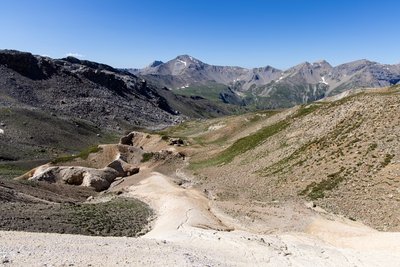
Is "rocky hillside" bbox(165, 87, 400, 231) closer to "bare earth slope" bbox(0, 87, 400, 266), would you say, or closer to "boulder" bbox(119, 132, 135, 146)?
"bare earth slope" bbox(0, 87, 400, 266)

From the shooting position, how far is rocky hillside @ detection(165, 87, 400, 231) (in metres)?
44.1

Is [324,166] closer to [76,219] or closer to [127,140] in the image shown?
[76,219]

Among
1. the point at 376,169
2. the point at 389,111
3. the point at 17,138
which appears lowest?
the point at 17,138

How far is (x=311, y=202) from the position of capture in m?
46.8

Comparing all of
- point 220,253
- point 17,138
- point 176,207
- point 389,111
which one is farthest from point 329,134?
point 17,138

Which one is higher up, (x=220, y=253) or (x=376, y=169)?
(x=376, y=169)

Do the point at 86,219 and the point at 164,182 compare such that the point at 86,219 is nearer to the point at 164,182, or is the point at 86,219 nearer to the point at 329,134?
the point at 164,182

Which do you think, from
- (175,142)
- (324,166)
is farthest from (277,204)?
(175,142)

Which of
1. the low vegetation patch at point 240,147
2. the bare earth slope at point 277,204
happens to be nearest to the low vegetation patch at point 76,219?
the bare earth slope at point 277,204

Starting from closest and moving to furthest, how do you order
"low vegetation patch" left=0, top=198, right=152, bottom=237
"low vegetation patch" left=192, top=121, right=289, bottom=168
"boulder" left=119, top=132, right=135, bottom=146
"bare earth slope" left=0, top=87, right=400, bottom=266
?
"bare earth slope" left=0, top=87, right=400, bottom=266
"low vegetation patch" left=0, top=198, right=152, bottom=237
"low vegetation patch" left=192, top=121, right=289, bottom=168
"boulder" left=119, top=132, right=135, bottom=146

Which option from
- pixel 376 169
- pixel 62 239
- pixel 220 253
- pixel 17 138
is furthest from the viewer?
pixel 17 138

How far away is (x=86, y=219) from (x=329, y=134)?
42295mm

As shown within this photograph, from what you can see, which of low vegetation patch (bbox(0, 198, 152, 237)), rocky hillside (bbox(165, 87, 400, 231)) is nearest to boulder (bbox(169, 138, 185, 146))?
rocky hillside (bbox(165, 87, 400, 231))

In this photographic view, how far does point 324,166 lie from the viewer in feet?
181
